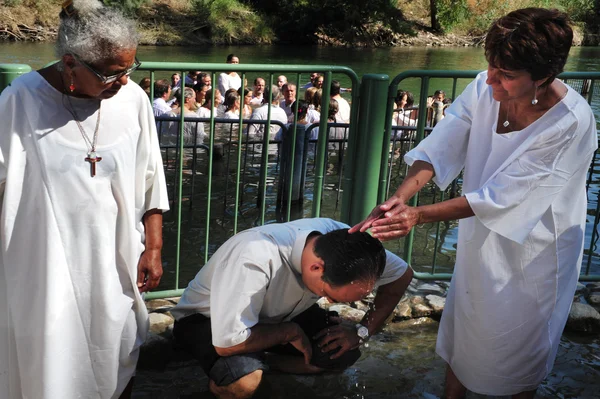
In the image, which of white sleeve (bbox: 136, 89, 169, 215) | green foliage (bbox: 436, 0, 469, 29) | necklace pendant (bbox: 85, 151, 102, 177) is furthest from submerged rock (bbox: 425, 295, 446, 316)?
green foliage (bbox: 436, 0, 469, 29)

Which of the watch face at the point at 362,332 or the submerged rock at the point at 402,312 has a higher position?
the watch face at the point at 362,332

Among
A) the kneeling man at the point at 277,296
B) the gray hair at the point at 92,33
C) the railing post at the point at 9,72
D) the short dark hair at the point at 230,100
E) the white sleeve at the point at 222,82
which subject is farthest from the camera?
the white sleeve at the point at 222,82

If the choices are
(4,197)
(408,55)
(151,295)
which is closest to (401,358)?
(151,295)

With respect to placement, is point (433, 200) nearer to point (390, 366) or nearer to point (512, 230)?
point (390, 366)

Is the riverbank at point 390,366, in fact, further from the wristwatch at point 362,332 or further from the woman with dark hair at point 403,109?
the woman with dark hair at point 403,109

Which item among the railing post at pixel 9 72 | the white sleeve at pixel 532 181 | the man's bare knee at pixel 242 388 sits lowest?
the man's bare knee at pixel 242 388

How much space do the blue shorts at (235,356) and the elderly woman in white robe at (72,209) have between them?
0.43 m

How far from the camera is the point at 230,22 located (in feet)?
129

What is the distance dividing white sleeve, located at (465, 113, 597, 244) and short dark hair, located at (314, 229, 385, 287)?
1.48 feet

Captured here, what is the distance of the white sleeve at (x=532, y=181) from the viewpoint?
2879 mm

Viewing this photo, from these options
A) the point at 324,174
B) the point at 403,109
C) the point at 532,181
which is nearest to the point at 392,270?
the point at 532,181

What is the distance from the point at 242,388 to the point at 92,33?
1592 millimetres

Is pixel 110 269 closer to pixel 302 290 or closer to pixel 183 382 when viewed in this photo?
pixel 302 290

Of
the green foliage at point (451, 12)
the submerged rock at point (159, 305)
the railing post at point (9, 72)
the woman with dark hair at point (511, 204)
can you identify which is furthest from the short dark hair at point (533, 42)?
the green foliage at point (451, 12)
